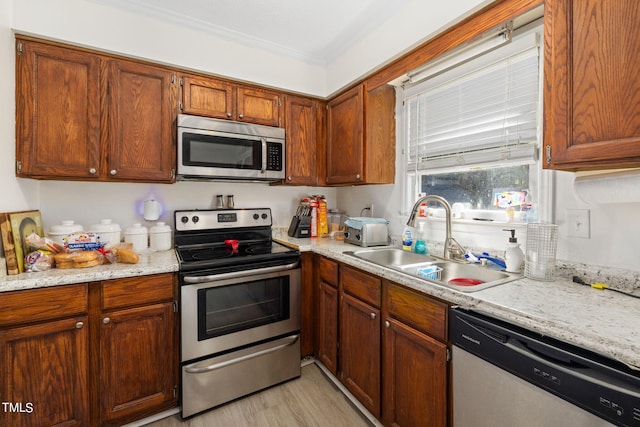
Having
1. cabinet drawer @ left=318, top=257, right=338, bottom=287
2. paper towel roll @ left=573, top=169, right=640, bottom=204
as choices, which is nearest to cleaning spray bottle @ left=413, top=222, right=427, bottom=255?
cabinet drawer @ left=318, top=257, right=338, bottom=287

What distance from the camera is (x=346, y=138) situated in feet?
7.79

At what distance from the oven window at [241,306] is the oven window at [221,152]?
891mm

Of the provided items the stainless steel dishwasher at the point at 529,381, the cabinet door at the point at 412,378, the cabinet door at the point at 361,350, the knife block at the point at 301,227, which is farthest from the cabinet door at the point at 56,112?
the stainless steel dishwasher at the point at 529,381

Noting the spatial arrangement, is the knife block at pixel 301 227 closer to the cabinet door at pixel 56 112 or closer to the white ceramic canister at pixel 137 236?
the white ceramic canister at pixel 137 236

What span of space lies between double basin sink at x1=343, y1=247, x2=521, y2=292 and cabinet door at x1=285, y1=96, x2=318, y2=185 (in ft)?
2.96

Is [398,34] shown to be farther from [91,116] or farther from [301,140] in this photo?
[91,116]

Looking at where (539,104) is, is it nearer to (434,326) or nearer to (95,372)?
(434,326)

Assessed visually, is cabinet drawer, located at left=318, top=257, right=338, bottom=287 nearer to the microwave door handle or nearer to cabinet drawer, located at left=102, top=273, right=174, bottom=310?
the microwave door handle

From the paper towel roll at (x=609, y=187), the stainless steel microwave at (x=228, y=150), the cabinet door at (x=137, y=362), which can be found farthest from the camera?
the stainless steel microwave at (x=228, y=150)

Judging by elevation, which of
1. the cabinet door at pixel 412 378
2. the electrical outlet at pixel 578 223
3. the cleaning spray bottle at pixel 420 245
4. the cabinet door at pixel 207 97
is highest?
the cabinet door at pixel 207 97

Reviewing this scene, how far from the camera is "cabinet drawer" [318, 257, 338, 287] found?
6.35 feet

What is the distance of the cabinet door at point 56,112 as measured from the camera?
1.64m

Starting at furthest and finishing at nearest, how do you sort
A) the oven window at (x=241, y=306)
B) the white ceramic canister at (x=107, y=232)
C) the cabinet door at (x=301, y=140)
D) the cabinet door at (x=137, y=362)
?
the cabinet door at (x=301, y=140)
the white ceramic canister at (x=107, y=232)
the oven window at (x=241, y=306)
the cabinet door at (x=137, y=362)

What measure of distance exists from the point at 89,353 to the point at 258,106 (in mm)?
1916
